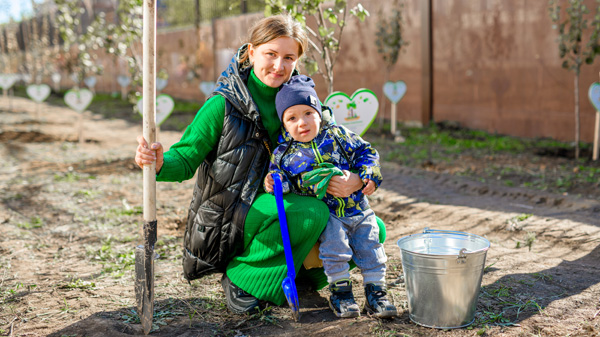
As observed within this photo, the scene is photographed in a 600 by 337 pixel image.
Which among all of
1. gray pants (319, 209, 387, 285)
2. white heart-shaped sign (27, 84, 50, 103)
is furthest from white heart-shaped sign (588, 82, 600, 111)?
white heart-shaped sign (27, 84, 50, 103)

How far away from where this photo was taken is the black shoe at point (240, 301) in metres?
2.72

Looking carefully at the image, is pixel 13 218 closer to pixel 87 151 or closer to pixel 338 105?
pixel 338 105

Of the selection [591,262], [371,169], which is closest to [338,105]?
[371,169]

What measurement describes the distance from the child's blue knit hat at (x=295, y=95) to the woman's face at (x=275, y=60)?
0.22 ft

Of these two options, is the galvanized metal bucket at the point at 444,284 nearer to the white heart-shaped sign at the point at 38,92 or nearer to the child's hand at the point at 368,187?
the child's hand at the point at 368,187

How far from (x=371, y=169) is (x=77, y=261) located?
2.21m

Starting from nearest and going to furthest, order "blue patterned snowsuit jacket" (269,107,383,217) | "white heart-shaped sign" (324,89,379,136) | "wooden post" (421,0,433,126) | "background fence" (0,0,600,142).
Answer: "blue patterned snowsuit jacket" (269,107,383,217), "white heart-shaped sign" (324,89,379,136), "background fence" (0,0,600,142), "wooden post" (421,0,433,126)

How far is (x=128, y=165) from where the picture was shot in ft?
23.9

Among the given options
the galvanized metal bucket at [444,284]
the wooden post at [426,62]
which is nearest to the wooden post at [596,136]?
the wooden post at [426,62]

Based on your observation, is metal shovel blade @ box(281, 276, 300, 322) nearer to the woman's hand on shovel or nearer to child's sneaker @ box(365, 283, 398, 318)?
child's sneaker @ box(365, 283, 398, 318)

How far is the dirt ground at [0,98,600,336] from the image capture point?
103 inches

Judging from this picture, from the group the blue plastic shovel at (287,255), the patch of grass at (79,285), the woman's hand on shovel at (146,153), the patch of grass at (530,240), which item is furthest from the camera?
the patch of grass at (530,240)

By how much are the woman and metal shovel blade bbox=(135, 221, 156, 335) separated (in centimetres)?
29

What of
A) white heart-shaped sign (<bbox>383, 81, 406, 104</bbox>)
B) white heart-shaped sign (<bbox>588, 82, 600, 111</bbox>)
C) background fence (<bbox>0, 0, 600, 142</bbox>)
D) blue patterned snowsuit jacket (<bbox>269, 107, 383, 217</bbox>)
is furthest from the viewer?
white heart-shaped sign (<bbox>383, 81, 406, 104</bbox>)
